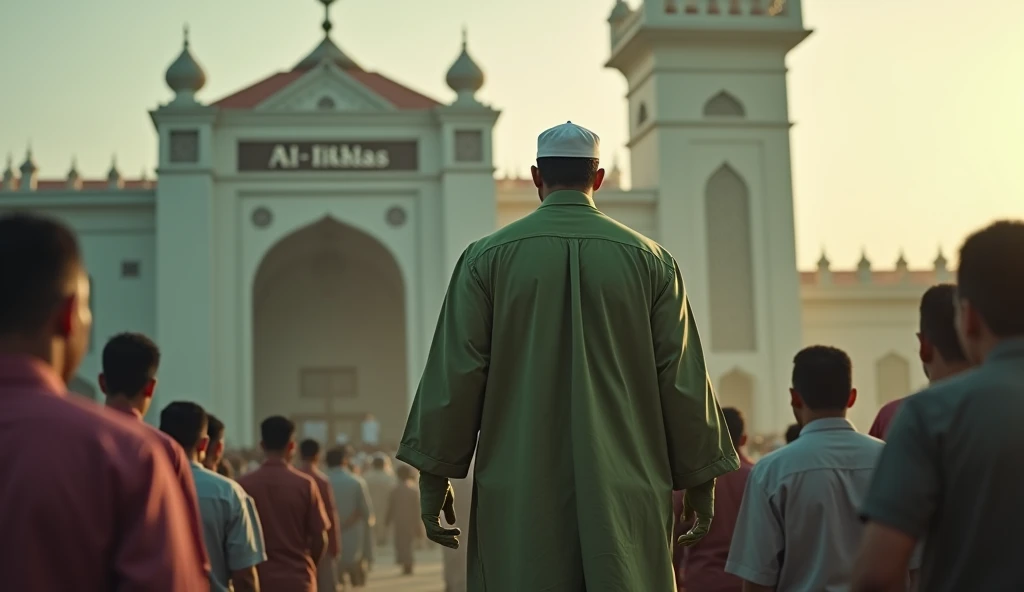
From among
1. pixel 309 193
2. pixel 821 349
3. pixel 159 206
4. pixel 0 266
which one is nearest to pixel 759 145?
pixel 309 193

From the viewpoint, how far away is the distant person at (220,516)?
16.8 ft

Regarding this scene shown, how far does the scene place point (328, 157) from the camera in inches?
930

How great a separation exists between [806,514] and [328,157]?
66.2 feet

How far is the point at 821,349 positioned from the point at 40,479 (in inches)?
111

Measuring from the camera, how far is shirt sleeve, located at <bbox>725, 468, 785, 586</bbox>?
407 centimetres

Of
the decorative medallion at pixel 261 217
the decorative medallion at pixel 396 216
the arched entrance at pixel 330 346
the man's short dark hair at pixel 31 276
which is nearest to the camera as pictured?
the man's short dark hair at pixel 31 276

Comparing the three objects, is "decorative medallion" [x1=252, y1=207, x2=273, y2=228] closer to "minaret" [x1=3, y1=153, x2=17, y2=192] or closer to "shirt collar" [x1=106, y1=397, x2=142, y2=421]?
"minaret" [x1=3, y1=153, x2=17, y2=192]

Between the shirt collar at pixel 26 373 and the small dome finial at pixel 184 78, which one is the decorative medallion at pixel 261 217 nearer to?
the small dome finial at pixel 184 78

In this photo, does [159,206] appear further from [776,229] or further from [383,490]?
[776,229]

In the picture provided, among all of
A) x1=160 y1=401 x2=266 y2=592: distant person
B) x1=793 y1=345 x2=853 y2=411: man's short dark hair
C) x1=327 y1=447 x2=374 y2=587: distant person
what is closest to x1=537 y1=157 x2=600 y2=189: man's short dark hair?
x1=793 y1=345 x2=853 y2=411: man's short dark hair

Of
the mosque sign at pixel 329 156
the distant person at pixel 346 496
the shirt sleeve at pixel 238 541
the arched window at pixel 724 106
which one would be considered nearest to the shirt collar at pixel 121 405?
the shirt sleeve at pixel 238 541

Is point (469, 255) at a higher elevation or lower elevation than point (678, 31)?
lower

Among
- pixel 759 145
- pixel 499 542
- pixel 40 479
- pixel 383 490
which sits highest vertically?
pixel 759 145

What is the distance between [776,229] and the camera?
25.0 meters
